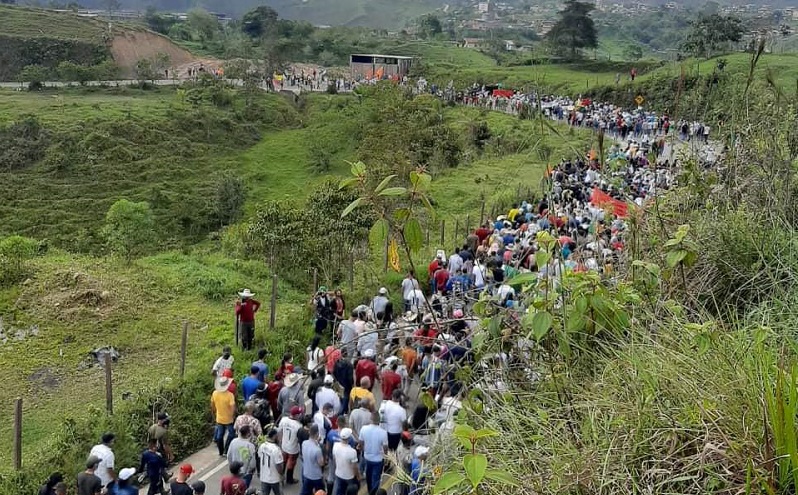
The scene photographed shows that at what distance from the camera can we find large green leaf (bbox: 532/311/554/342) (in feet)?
9.03

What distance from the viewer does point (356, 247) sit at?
15891 millimetres

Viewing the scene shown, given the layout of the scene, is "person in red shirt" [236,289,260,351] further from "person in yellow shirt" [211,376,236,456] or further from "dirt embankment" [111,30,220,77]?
"dirt embankment" [111,30,220,77]

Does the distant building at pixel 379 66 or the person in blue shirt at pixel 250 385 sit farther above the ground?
the distant building at pixel 379 66

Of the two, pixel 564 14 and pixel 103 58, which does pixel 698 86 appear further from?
pixel 103 58

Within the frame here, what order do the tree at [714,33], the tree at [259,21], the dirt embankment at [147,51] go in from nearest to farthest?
the tree at [714,33] < the dirt embankment at [147,51] < the tree at [259,21]

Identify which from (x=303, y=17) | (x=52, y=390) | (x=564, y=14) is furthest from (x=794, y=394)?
Result: (x=303, y=17)

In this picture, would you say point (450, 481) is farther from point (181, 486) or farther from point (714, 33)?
point (714, 33)

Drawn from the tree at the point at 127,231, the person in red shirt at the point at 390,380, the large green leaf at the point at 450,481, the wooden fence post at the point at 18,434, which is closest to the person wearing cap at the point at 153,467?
the wooden fence post at the point at 18,434

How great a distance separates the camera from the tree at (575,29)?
5262 centimetres

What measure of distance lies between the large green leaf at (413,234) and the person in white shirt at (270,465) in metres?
4.37

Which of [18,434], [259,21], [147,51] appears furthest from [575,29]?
[18,434]

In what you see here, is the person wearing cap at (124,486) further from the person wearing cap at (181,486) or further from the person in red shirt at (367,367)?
the person in red shirt at (367,367)

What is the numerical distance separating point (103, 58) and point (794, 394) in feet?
213

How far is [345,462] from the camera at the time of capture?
6164 mm
